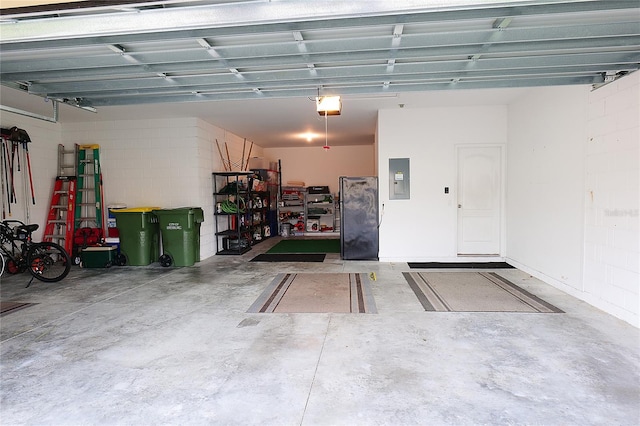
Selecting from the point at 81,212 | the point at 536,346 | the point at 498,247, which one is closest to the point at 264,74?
the point at 536,346

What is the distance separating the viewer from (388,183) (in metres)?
6.77

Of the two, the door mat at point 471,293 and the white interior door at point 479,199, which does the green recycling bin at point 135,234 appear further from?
the white interior door at point 479,199

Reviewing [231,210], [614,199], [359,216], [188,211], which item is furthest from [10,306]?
[614,199]

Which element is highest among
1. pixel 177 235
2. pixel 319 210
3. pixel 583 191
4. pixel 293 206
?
pixel 583 191

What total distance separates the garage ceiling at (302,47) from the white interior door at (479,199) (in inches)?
112

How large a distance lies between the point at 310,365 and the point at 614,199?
3.54m

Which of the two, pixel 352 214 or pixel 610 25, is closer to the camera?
pixel 610 25

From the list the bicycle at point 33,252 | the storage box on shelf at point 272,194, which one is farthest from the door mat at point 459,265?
the bicycle at point 33,252

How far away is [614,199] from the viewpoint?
12.2ft

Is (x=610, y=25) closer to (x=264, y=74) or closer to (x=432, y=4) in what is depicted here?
(x=432, y=4)

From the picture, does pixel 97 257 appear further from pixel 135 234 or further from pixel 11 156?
pixel 11 156

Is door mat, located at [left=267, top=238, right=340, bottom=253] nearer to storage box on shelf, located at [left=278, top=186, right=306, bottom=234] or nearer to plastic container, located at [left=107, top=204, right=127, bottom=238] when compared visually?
storage box on shelf, located at [left=278, top=186, right=306, bottom=234]

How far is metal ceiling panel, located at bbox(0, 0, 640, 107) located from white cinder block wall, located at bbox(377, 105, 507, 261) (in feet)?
9.01

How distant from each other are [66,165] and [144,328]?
558cm
